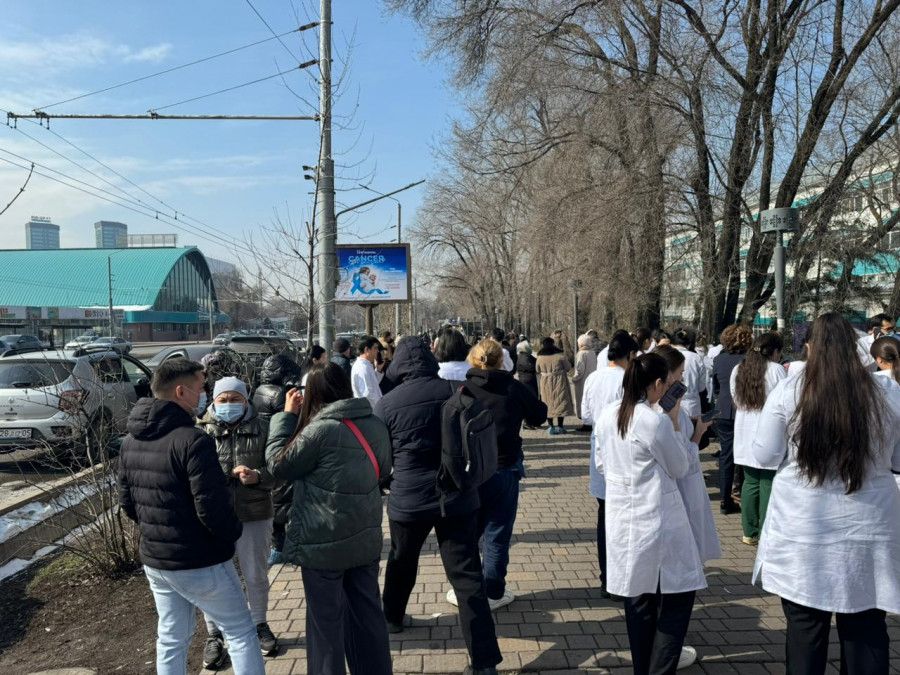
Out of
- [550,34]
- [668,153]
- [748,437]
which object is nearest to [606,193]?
[668,153]

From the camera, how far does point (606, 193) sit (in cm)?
1383

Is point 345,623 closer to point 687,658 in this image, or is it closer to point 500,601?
point 500,601

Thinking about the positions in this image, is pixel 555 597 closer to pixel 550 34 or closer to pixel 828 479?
pixel 828 479

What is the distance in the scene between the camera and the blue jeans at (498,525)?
4.50 m

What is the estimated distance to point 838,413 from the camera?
279 centimetres

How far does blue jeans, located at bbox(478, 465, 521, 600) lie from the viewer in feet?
14.8

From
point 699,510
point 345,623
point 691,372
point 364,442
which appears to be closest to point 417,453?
point 364,442

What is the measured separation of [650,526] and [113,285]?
87.7m

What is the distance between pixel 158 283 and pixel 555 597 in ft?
284

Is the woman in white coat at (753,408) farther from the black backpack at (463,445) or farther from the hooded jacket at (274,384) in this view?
the hooded jacket at (274,384)

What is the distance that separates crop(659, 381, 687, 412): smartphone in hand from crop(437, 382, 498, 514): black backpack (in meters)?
1.00

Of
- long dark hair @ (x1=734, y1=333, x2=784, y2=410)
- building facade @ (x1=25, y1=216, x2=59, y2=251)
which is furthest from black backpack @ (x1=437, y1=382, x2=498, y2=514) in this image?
building facade @ (x1=25, y1=216, x2=59, y2=251)

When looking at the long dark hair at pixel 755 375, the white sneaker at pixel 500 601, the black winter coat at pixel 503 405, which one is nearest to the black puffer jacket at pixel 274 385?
the black winter coat at pixel 503 405

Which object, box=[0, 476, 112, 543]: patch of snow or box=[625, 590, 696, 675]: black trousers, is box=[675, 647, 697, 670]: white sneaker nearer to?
box=[625, 590, 696, 675]: black trousers
